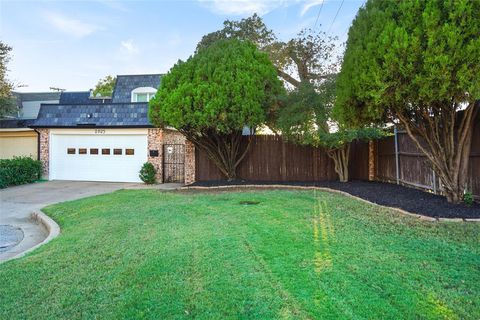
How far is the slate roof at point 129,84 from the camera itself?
63.4ft

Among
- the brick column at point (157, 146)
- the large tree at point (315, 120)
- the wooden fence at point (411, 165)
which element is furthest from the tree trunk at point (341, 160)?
the brick column at point (157, 146)

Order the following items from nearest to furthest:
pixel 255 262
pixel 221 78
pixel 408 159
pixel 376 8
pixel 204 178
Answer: pixel 255 262 → pixel 376 8 → pixel 408 159 → pixel 221 78 → pixel 204 178

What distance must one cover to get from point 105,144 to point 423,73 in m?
13.9

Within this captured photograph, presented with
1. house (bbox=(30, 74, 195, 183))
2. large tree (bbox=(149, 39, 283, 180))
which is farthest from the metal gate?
large tree (bbox=(149, 39, 283, 180))

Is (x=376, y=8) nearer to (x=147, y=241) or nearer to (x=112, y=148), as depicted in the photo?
(x=147, y=241)

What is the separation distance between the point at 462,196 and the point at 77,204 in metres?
9.23

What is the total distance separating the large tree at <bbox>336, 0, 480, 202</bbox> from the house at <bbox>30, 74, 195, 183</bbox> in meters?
9.74

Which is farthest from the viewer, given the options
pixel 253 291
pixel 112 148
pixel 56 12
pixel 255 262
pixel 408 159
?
pixel 112 148

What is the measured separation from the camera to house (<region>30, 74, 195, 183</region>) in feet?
51.3

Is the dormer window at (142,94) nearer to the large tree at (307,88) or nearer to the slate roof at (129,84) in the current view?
the slate roof at (129,84)

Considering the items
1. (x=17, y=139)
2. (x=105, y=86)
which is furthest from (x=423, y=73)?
(x=105, y=86)

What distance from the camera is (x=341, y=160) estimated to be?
510 inches

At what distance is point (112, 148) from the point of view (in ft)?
52.6

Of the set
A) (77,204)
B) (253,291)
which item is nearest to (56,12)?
(77,204)
